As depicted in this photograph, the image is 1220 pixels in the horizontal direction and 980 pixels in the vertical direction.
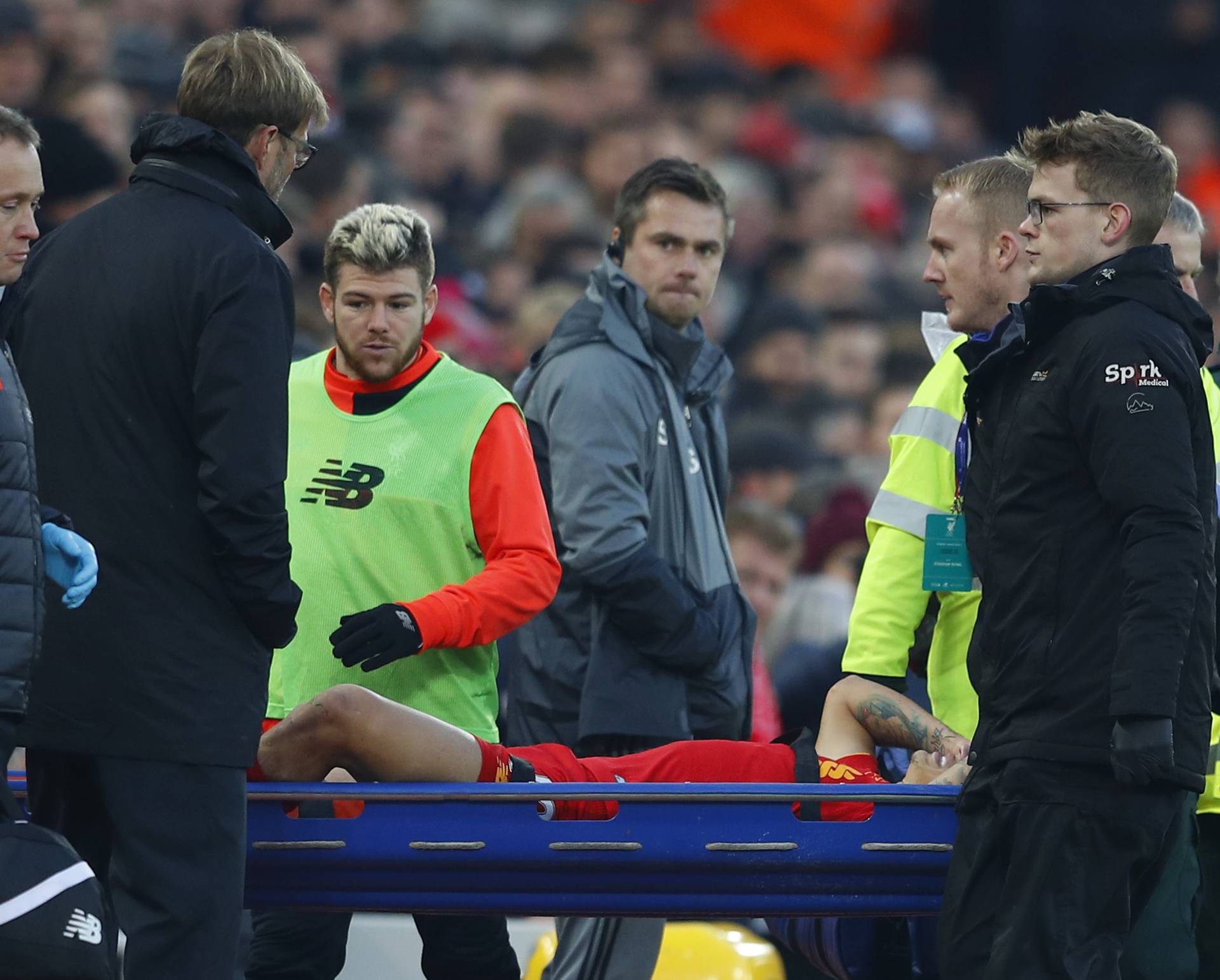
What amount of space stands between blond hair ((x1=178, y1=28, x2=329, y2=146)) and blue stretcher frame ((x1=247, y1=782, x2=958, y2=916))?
1.20 meters

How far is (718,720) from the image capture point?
4949 mm

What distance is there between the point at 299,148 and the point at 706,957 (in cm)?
255

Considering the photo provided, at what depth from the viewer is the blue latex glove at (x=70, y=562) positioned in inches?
128

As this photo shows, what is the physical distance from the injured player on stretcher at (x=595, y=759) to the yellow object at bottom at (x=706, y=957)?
37.9 inches

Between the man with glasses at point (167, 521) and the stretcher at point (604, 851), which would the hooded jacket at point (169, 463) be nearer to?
the man with glasses at point (167, 521)

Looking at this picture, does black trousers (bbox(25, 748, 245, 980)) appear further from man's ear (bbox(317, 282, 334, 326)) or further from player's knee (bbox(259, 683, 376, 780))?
man's ear (bbox(317, 282, 334, 326))

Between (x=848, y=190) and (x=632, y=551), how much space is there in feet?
23.7

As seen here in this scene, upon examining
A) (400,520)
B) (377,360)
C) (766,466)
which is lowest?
(766,466)

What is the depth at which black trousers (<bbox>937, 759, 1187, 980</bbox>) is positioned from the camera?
3.37 metres

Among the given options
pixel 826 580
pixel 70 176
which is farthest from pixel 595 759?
pixel 70 176

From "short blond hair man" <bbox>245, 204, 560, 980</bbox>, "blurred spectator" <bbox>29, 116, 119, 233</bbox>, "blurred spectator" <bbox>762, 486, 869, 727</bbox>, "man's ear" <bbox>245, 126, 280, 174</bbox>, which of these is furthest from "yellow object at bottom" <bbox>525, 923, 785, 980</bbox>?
"blurred spectator" <bbox>29, 116, 119, 233</bbox>

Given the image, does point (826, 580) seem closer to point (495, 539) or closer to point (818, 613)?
point (818, 613)

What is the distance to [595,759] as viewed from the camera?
14.3 ft

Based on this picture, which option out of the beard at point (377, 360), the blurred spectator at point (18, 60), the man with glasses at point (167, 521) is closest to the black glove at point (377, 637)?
the man with glasses at point (167, 521)
